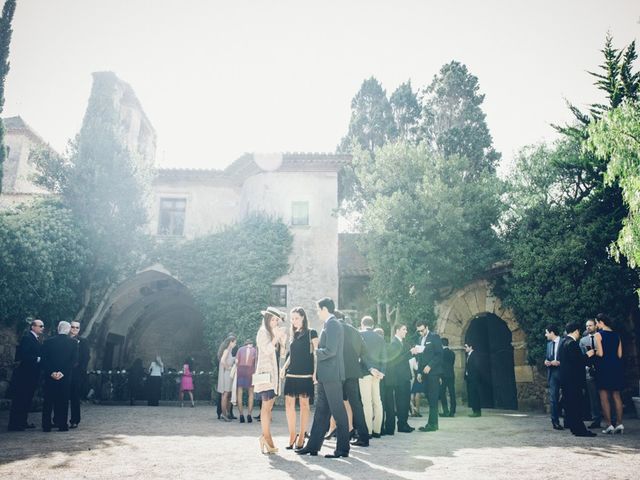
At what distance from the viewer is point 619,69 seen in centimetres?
1291

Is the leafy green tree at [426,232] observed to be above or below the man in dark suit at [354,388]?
above

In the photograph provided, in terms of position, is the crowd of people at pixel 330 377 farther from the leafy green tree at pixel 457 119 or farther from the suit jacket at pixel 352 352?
the leafy green tree at pixel 457 119

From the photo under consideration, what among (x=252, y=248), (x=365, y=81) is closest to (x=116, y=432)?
(x=252, y=248)

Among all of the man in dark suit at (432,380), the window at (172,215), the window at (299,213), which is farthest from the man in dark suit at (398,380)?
the window at (172,215)

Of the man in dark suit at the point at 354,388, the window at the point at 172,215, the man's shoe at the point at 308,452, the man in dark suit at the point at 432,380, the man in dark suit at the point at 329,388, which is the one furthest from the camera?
the window at the point at 172,215

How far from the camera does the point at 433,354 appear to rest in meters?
8.63

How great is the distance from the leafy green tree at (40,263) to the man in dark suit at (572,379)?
1316 centimetres

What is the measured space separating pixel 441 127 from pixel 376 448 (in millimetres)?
19201

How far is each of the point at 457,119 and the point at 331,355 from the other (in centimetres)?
1930

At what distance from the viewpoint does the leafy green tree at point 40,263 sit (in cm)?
1279

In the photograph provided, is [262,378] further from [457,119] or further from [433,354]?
[457,119]

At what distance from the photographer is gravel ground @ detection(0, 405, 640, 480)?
15.5ft

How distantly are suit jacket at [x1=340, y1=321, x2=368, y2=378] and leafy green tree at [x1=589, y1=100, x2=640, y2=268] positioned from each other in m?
6.59

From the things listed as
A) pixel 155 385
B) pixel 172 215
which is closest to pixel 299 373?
pixel 155 385
